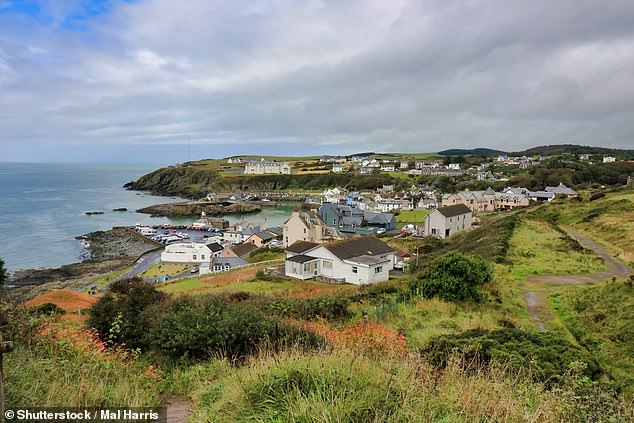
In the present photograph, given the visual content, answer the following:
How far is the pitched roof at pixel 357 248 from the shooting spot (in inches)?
1104

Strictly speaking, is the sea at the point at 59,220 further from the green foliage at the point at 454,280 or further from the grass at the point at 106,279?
the green foliage at the point at 454,280

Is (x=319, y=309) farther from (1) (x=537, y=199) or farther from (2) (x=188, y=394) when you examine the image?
(1) (x=537, y=199)

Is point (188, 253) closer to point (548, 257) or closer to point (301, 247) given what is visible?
point (301, 247)

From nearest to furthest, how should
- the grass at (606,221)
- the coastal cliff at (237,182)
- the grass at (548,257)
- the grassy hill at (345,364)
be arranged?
the grassy hill at (345,364), the grass at (548,257), the grass at (606,221), the coastal cliff at (237,182)

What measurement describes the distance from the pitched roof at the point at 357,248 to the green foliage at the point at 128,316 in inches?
720

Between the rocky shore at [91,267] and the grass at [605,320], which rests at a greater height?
the grass at [605,320]

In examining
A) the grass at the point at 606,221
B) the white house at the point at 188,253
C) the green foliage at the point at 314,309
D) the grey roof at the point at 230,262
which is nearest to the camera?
the green foliage at the point at 314,309

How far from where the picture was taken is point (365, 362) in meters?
4.29

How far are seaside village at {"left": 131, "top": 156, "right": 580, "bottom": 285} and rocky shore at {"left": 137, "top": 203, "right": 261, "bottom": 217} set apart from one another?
9.52 meters

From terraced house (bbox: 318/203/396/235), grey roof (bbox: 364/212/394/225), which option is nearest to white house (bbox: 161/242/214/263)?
terraced house (bbox: 318/203/396/235)

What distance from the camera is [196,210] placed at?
85.7m

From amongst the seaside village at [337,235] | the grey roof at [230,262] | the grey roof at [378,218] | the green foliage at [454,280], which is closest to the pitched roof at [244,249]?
the seaside village at [337,235]

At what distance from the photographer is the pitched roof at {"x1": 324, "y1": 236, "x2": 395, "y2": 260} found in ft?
92.0

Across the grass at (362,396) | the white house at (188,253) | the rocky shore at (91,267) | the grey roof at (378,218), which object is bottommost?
the rocky shore at (91,267)
